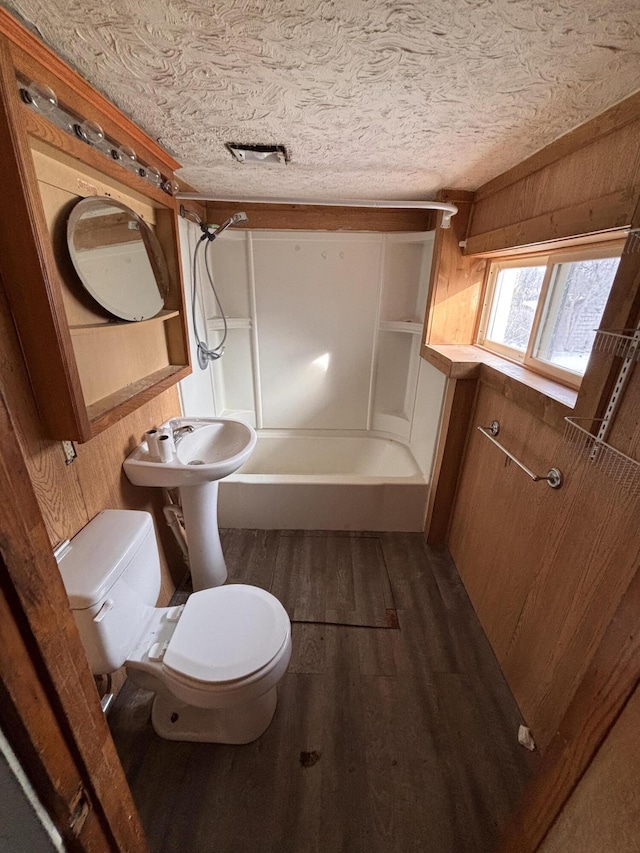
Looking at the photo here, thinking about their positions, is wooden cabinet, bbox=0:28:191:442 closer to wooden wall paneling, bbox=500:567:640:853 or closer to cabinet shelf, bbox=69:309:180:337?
cabinet shelf, bbox=69:309:180:337

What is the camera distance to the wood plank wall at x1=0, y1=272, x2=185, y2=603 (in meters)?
0.91

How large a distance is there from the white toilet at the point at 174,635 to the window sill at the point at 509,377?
1189 millimetres

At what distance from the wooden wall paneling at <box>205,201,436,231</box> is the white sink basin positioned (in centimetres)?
152

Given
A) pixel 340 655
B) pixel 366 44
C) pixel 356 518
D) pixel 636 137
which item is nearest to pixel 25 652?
pixel 366 44

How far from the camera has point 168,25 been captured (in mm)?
699

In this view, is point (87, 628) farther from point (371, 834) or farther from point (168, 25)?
point (168, 25)

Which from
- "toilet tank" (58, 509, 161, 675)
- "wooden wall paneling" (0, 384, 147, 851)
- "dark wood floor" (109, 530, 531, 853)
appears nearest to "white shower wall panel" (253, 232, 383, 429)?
"dark wood floor" (109, 530, 531, 853)

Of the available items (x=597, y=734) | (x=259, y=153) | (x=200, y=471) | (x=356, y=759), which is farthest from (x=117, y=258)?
(x=356, y=759)

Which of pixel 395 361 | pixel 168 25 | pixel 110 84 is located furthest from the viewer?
pixel 395 361

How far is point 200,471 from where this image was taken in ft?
4.58

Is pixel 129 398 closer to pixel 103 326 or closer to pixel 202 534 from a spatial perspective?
pixel 103 326

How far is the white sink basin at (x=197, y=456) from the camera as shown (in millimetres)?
1398

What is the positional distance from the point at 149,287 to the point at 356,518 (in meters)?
1.71

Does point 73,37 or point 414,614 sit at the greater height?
point 73,37
